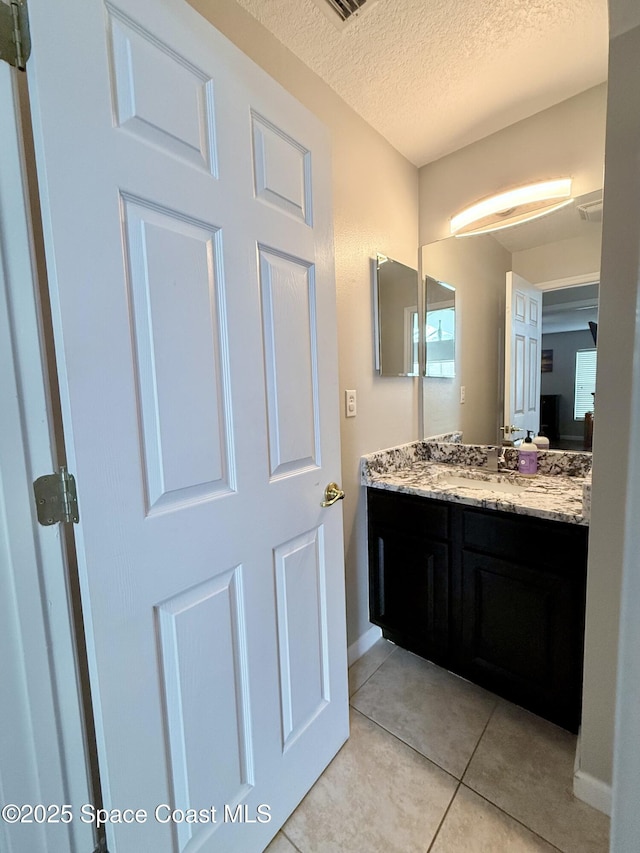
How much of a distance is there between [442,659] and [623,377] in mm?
1303

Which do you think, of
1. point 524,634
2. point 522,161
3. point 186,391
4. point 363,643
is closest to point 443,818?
point 524,634

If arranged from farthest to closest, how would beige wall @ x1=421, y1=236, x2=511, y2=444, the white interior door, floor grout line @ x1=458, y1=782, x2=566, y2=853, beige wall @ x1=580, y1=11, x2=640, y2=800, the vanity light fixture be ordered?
beige wall @ x1=421, y1=236, x2=511, y2=444 → the white interior door → the vanity light fixture → floor grout line @ x1=458, y1=782, x2=566, y2=853 → beige wall @ x1=580, y1=11, x2=640, y2=800

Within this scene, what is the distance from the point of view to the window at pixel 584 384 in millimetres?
1456

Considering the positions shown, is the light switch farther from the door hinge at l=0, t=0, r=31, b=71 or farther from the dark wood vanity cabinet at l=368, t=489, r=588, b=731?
the door hinge at l=0, t=0, r=31, b=71

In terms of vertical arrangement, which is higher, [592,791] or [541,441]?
[541,441]

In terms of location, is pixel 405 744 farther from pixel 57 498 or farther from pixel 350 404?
pixel 57 498

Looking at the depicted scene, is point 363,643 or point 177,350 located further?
point 363,643

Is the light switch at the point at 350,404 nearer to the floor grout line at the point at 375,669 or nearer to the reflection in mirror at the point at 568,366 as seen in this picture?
the reflection in mirror at the point at 568,366

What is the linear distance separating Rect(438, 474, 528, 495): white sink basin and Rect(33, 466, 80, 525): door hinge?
1369 millimetres

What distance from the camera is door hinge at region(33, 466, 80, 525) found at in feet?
2.11

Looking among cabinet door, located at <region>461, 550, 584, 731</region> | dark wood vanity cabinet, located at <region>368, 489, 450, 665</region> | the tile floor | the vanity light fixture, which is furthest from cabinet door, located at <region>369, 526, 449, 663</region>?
the vanity light fixture

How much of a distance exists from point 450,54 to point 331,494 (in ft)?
5.31

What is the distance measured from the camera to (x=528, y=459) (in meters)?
1.70

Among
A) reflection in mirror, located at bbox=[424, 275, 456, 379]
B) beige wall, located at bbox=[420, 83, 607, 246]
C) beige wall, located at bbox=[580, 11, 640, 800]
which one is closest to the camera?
beige wall, located at bbox=[580, 11, 640, 800]
